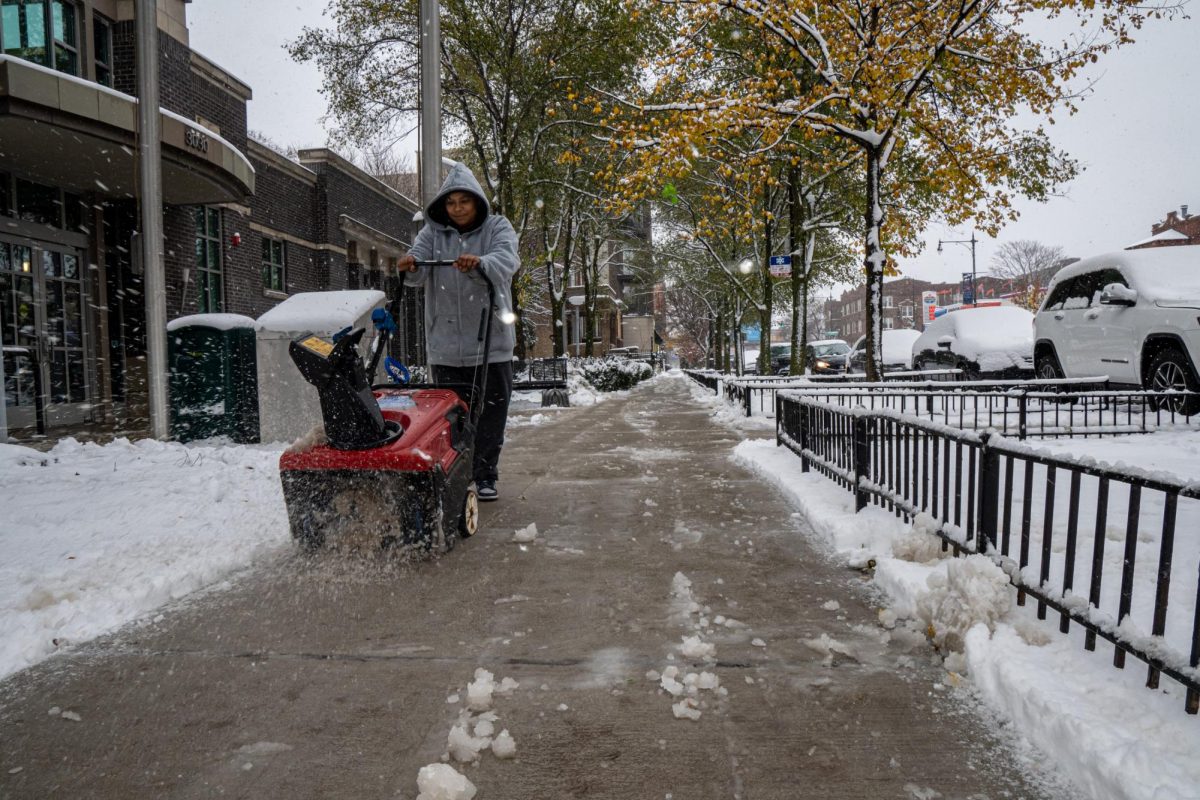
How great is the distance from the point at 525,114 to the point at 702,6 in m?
8.56

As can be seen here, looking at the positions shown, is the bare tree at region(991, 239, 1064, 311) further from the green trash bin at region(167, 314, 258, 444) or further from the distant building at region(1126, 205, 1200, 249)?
the green trash bin at region(167, 314, 258, 444)

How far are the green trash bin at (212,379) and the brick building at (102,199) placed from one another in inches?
40.0

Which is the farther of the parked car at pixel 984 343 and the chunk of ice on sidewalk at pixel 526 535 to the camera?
the parked car at pixel 984 343

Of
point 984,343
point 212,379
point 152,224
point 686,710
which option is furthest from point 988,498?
point 984,343

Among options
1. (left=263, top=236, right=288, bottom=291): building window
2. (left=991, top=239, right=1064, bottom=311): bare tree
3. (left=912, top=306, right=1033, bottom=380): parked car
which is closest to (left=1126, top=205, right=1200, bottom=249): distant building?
(left=991, top=239, right=1064, bottom=311): bare tree

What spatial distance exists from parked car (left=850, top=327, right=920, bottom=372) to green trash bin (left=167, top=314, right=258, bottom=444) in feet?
56.1

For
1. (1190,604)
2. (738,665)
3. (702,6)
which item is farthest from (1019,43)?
(738,665)

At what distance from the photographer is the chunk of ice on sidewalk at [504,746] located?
2281 millimetres

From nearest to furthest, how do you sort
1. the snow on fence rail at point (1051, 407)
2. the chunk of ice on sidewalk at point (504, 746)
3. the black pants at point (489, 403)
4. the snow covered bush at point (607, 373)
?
the chunk of ice on sidewalk at point (504, 746) → the black pants at point (489, 403) → the snow on fence rail at point (1051, 407) → the snow covered bush at point (607, 373)

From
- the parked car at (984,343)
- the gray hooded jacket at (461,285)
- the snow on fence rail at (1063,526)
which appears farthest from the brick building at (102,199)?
the parked car at (984,343)

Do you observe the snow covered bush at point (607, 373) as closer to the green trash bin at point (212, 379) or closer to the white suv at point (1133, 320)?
the white suv at point (1133, 320)

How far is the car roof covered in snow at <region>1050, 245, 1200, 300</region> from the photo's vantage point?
9.26 metres

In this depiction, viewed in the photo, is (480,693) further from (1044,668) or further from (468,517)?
(468,517)

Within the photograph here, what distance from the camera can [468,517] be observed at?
4.81 metres
